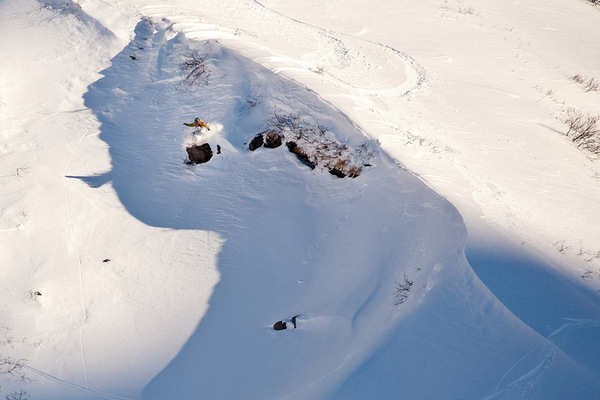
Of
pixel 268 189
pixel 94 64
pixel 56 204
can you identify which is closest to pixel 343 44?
pixel 268 189

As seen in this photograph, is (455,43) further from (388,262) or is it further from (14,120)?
(14,120)

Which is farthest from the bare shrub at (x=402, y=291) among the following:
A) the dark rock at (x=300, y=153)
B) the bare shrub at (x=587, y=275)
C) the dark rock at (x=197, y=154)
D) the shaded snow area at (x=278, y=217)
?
the dark rock at (x=197, y=154)

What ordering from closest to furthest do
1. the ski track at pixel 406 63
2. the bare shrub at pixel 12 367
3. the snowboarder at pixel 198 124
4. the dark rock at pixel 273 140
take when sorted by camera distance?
the bare shrub at pixel 12 367
the dark rock at pixel 273 140
the snowboarder at pixel 198 124
the ski track at pixel 406 63

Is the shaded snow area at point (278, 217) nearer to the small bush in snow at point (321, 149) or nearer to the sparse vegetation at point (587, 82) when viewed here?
the small bush in snow at point (321, 149)

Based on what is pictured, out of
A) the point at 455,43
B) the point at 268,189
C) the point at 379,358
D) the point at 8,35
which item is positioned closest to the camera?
the point at 379,358

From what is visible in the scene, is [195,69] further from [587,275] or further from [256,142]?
[587,275]

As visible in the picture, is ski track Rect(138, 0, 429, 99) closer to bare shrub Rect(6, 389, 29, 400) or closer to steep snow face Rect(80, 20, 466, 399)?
steep snow face Rect(80, 20, 466, 399)

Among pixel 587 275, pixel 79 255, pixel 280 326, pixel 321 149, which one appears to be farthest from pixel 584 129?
pixel 79 255
